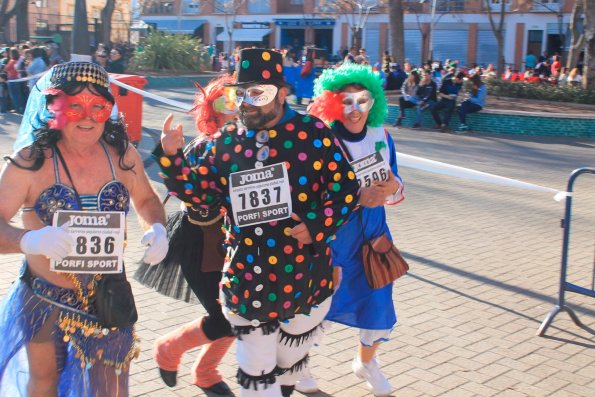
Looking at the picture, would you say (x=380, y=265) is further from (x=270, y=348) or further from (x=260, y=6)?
(x=260, y=6)

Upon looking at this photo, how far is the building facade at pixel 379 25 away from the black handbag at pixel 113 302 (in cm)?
3647

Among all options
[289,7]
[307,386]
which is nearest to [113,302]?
[307,386]

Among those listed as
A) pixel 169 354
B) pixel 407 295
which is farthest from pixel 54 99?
pixel 407 295

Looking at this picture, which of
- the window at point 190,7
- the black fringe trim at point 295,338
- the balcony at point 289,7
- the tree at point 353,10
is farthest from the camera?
the window at point 190,7

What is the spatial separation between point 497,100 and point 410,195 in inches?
409

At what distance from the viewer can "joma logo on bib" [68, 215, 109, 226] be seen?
2895mm

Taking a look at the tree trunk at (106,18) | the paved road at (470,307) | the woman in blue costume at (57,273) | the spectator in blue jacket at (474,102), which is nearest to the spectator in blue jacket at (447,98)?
the spectator in blue jacket at (474,102)

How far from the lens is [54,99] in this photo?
2.97 meters

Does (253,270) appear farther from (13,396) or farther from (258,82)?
(13,396)

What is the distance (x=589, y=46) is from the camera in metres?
18.3

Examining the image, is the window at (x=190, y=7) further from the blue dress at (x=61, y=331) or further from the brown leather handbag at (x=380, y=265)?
the blue dress at (x=61, y=331)

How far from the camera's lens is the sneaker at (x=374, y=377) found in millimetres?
4234

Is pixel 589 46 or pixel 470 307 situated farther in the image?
pixel 589 46

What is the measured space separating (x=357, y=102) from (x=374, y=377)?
5.24ft
